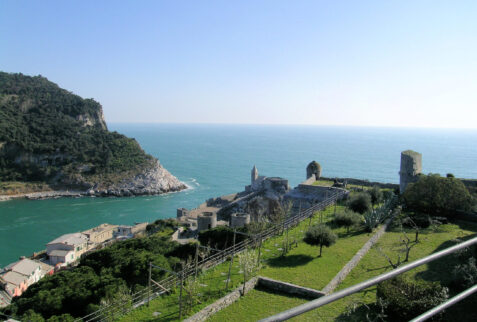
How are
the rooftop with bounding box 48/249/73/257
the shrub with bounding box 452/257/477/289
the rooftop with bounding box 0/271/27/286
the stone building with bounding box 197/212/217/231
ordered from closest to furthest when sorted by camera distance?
1. the shrub with bounding box 452/257/477/289
2. the stone building with bounding box 197/212/217/231
3. the rooftop with bounding box 0/271/27/286
4. the rooftop with bounding box 48/249/73/257

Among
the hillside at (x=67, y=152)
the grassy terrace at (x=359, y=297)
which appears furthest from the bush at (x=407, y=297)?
the hillside at (x=67, y=152)

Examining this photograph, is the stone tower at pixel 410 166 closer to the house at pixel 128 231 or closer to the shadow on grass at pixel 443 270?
the shadow on grass at pixel 443 270

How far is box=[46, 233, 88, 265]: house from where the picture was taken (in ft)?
115

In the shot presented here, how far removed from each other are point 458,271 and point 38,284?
19758mm

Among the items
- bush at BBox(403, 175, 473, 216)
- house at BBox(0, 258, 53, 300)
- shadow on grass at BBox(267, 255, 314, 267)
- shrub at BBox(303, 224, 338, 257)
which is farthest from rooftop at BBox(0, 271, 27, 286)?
bush at BBox(403, 175, 473, 216)

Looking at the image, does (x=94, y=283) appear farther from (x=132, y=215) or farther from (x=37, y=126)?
(x=37, y=126)

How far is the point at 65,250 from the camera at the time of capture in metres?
35.7

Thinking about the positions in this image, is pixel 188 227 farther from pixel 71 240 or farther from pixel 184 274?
pixel 184 274

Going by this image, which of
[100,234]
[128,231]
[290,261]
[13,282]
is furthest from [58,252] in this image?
[290,261]

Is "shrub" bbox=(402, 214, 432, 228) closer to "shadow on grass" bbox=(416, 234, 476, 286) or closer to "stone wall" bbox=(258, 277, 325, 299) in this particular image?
"shadow on grass" bbox=(416, 234, 476, 286)

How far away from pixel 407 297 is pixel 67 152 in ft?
280

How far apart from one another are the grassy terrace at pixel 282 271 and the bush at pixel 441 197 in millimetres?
5041

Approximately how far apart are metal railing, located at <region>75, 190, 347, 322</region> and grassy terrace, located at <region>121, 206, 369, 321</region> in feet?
1.29

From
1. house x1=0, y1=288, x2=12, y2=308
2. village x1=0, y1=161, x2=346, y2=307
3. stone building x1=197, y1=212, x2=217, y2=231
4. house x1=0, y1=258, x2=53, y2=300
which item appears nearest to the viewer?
house x1=0, y1=288, x2=12, y2=308
